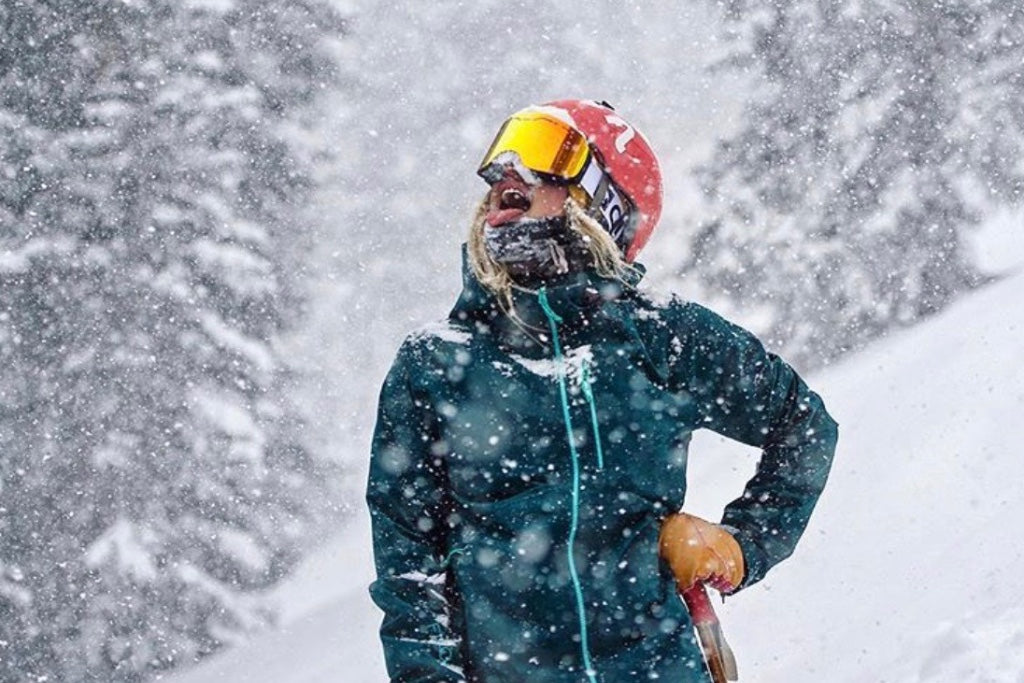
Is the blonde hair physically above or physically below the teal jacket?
above

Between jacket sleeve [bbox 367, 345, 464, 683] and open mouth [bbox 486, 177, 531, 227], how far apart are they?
1.27 feet

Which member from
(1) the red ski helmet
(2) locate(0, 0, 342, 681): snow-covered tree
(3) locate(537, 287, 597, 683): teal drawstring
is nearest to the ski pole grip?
(3) locate(537, 287, 597, 683): teal drawstring

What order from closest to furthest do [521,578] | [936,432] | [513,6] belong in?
[521,578] → [936,432] → [513,6]

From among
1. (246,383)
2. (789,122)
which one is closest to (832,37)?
(789,122)

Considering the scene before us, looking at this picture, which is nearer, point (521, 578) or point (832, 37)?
point (521, 578)

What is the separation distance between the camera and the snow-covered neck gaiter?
9.32 ft

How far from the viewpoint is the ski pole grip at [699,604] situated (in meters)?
2.81

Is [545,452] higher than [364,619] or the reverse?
the reverse

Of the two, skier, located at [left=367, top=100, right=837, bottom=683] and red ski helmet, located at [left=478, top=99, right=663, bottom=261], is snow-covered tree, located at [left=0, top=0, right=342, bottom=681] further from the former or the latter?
skier, located at [left=367, top=100, right=837, bottom=683]

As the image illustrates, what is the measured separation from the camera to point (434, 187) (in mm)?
27016

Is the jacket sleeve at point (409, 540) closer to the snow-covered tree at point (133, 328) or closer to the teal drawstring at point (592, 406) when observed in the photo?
the teal drawstring at point (592, 406)

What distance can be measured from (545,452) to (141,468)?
11.2 m

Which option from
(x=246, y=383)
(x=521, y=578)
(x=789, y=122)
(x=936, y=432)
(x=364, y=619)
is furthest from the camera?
(x=789, y=122)

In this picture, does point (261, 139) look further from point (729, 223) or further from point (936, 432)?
point (936, 432)
